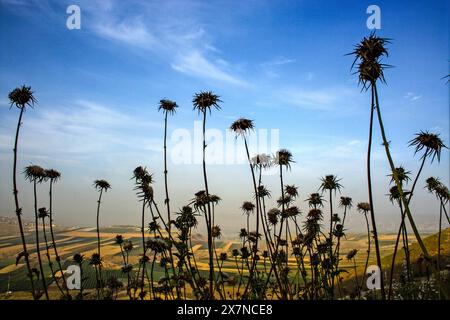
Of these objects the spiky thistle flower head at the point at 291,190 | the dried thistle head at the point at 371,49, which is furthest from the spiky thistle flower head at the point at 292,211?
the dried thistle head at the point at 371,49

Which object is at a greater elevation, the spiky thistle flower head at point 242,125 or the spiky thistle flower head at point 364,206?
the spiky thistle flower head at point 242,125

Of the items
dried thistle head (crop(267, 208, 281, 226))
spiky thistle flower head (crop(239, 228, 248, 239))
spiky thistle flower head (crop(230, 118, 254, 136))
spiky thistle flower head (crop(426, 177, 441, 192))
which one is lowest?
spiky thistle flower head (crop(239, 228, 248, 239))

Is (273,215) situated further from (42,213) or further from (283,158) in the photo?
(42,213)

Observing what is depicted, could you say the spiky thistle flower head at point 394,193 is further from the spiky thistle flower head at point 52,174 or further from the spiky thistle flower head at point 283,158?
the spiky thistle flower head at point 52,174

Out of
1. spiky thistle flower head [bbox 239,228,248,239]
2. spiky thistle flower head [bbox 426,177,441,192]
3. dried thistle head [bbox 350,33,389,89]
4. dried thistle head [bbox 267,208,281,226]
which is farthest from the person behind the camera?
spiky thistle flower head [bbox 239,228,248,239]

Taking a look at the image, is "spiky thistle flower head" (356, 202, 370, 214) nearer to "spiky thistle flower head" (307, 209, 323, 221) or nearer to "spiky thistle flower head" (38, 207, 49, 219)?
"spiky thistle flower head" (307, 209, 323, 221)

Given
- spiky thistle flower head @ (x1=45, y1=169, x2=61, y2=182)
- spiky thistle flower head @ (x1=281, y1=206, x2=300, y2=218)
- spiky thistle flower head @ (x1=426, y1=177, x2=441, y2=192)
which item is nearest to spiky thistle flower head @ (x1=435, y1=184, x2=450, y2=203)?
spiky thistle flower head @ (x1=426, y1=177, x2=441, y2=192)

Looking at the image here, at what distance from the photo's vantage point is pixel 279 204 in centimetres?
1773

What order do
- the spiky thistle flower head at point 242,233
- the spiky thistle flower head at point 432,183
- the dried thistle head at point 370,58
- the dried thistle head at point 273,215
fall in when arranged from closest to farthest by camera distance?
the dried thistle head at point 370,58 → the spiky thistle flower head at point 432,183 → the dried thistle head at point 273,215 → the spiky thistle flower head at point 242,233

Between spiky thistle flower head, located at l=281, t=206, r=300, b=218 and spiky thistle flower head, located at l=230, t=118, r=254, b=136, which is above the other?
spiky thistle flower head, located at l=230, t=118, r=254, b=136
